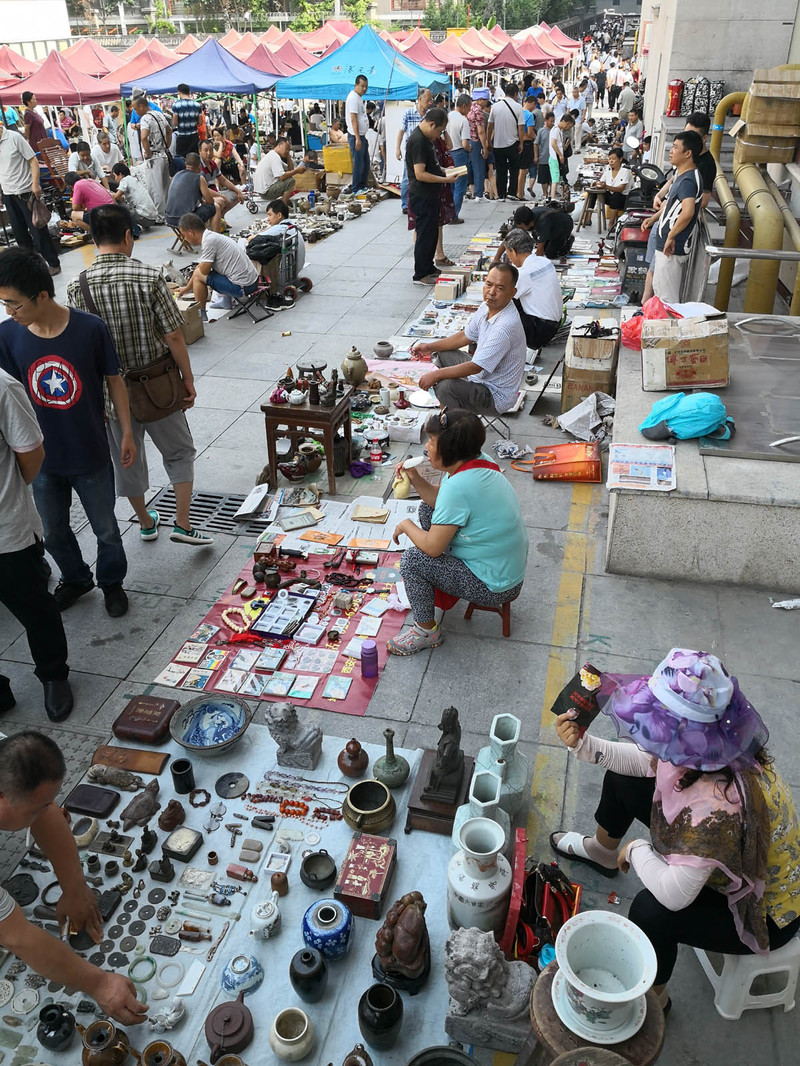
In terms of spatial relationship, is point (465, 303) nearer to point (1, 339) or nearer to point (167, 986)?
point (1, 339)

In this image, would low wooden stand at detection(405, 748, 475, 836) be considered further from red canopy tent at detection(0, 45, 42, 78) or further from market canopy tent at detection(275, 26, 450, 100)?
red canopy tent at detection(0, 45, 42, 78)

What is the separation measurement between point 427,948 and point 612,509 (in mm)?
2963

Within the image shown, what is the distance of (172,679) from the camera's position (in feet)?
14.2

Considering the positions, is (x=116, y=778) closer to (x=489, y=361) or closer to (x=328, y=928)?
(x=328, y=928)

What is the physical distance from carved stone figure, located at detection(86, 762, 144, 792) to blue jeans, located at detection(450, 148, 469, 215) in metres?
12.4

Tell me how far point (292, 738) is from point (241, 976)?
1027mm

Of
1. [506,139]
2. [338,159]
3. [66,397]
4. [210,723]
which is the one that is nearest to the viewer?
[210,723]

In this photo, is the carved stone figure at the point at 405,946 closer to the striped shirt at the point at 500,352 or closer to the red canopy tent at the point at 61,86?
the striped shirt at the point at 500,352

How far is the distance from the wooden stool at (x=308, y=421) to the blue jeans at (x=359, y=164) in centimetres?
1187

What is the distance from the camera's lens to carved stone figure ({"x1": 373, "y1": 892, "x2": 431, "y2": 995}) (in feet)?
8.96

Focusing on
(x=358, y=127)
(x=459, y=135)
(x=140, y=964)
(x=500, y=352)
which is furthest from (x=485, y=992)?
(x=358, y=127)

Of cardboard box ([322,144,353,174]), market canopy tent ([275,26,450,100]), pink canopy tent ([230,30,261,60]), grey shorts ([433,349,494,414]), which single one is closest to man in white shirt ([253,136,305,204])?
market canopy tent ([275,26,450,100])

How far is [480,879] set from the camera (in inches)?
110

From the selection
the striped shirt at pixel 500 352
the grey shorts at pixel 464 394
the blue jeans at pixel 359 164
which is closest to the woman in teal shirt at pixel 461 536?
the grey shorts at pixel 464 394
